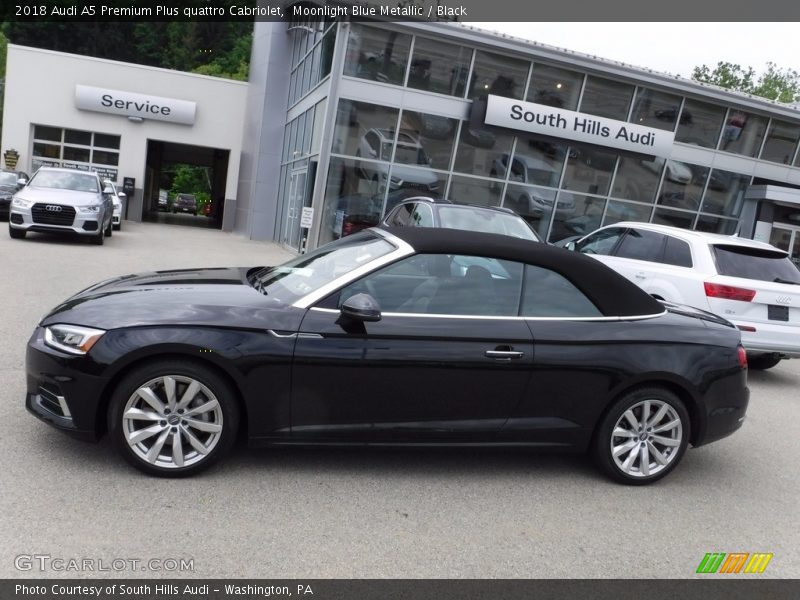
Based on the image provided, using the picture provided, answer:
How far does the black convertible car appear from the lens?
374 centimetres

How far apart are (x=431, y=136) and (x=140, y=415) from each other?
15052 mm

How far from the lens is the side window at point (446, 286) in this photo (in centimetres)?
411

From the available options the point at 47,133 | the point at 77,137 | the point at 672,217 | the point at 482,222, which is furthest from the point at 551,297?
the point at 47,133

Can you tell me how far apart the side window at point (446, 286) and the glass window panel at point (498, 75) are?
14553 millimetres

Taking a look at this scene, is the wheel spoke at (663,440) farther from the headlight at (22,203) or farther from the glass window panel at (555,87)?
the glass window panel at (555,87)

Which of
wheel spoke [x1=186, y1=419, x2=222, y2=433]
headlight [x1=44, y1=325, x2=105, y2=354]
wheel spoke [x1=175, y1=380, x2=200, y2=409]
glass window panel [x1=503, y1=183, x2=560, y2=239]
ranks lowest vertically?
wheel spoke [x1=186, y1=419, x2=222, y2=433]

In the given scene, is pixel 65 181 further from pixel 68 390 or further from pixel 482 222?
pixel 68 390

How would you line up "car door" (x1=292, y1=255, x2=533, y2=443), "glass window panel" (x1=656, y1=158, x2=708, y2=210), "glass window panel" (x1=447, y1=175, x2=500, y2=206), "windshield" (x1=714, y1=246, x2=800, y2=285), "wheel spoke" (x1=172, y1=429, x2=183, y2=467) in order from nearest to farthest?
"wheel spoke" (x1=172, y1=429, x2=183, y2=467)
"car door" (x1=292, y1=255, x2=533, y2=443)
"windshield" (x1=714, y1=246, x2=800, y2=285)
"glass window panel" (x1=447, y1=175, x2=500, y2=206)
"glass window panel" (x1=656, y1=158, x2=708, y2=210)

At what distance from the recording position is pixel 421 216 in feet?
31.7

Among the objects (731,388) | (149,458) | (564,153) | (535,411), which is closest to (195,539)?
(149,458)

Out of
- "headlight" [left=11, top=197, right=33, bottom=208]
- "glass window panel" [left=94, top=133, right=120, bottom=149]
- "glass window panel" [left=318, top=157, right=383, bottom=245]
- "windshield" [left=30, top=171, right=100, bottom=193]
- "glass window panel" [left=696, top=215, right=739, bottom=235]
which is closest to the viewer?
"headlight" [left=11, top=197, right=33, bottom=208]

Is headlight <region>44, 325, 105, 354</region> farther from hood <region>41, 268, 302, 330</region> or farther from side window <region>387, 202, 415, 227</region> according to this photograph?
side window <region>387, 202, 415, 227</region>

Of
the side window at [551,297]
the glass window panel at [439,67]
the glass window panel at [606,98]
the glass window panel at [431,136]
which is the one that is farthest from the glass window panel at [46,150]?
the side window at [551,297]

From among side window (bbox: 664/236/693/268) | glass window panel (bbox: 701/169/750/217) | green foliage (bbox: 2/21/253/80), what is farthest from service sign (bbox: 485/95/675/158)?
green foliage (bbox: 2/21/253/80)
